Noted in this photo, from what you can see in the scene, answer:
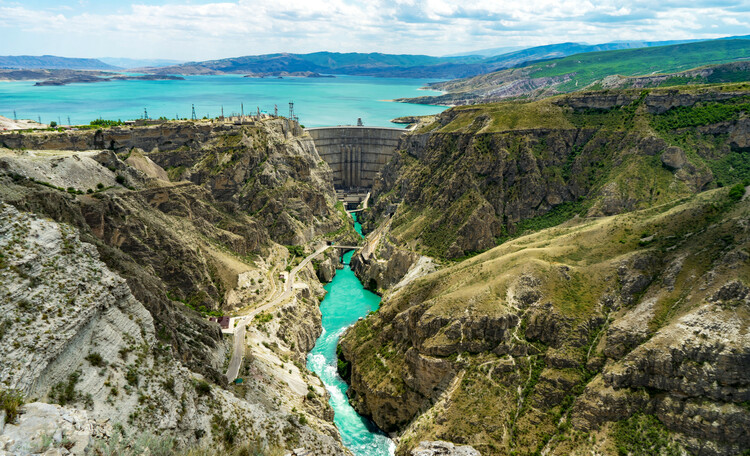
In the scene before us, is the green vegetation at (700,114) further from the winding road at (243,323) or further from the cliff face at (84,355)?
the cliff face at (84,355)

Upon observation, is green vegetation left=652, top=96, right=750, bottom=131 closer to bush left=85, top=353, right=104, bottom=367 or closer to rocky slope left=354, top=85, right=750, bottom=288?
rocky slope left=354, top=85, right=750, bottom=288

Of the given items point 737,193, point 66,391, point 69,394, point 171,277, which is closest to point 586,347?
point 737,193

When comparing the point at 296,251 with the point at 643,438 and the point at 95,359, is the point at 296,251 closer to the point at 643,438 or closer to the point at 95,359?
the point at 643,438

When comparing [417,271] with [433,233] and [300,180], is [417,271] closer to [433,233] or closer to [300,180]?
[433,233]

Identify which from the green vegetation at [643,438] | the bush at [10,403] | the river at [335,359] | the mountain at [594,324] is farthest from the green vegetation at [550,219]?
the bush at [10,403]

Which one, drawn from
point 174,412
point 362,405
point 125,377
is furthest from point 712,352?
point 125,377
